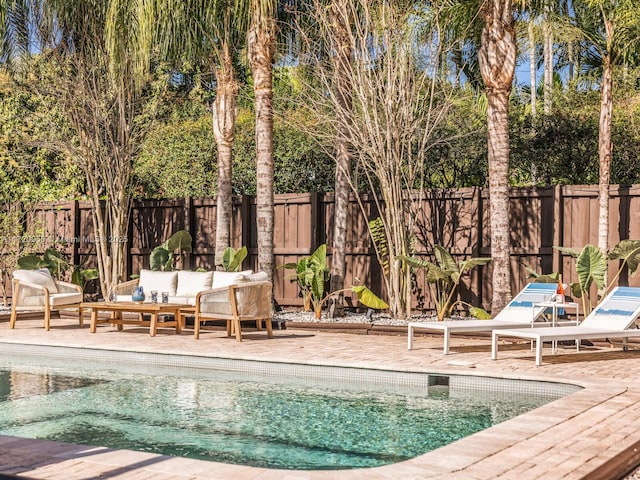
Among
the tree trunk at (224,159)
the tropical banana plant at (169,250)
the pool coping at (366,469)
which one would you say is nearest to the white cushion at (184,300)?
the tree trunk at (224,159)

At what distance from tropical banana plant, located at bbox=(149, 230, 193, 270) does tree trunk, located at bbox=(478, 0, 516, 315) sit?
561cm

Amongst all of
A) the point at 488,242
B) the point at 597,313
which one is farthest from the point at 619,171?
the point at 597,313

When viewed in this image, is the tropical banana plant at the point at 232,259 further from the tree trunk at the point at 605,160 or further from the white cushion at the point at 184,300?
the tree trunk at the point at 605,160

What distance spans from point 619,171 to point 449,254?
21.1 ft

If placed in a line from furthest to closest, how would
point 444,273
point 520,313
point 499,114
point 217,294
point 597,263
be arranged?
point 444,273
point 499,114
point 217,294
point 597,263
point 520,313

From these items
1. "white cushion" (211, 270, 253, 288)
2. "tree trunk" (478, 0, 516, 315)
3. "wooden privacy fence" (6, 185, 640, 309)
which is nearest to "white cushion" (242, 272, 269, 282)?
"white cushion" (211, 270, 253, 288)

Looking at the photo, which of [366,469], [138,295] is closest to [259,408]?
[366,469]

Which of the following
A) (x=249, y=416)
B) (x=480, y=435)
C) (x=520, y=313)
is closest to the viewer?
(x=480, y=435)

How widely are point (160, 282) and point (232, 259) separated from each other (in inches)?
50.9

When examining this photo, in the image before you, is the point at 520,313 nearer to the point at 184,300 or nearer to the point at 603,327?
the point at 603,327

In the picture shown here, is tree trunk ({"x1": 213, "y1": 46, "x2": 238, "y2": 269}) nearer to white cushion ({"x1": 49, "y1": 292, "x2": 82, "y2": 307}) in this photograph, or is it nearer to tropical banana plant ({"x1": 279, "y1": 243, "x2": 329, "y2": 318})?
tropical banana plant ({"x1": 279, "y1": 243, "x2": 329, "y2": 318})

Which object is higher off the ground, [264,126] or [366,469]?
[264,126]

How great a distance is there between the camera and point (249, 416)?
689 centimetres

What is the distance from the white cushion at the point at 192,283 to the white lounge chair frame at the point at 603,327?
15.1ft
